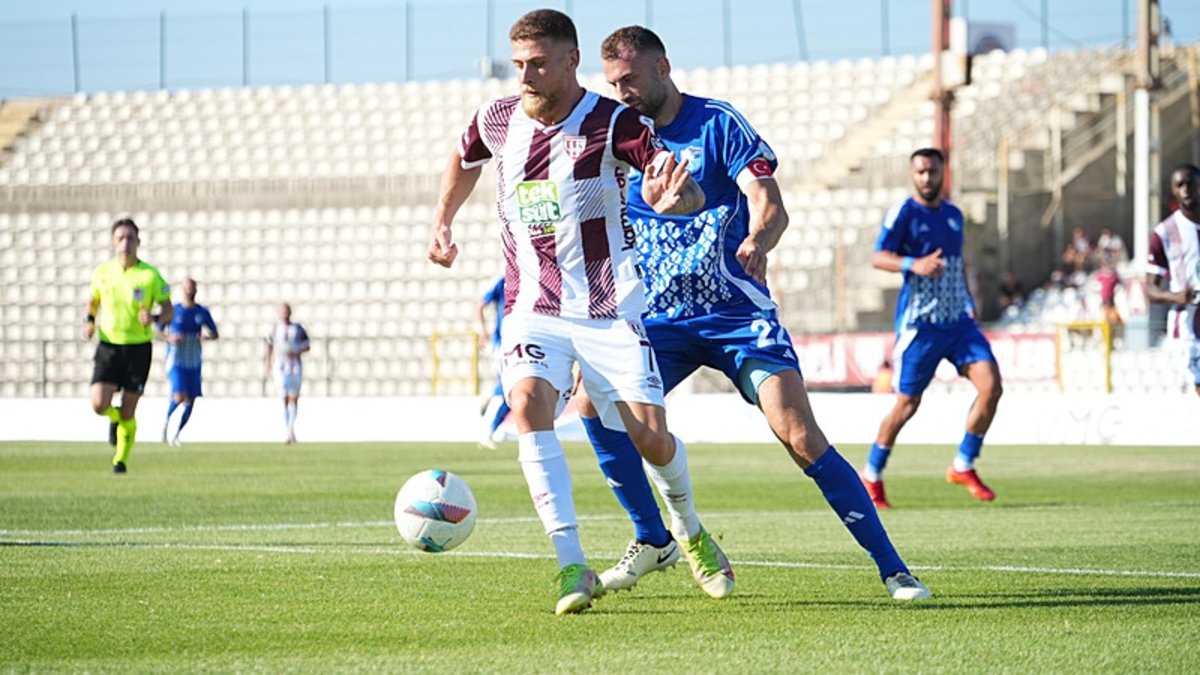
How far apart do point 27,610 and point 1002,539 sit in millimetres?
5591

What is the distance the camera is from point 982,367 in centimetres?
1349

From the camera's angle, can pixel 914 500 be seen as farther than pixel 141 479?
No

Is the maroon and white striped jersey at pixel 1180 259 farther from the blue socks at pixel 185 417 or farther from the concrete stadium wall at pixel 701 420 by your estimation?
the blue socks at pixel 185 417

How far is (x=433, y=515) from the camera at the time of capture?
784 centimetres

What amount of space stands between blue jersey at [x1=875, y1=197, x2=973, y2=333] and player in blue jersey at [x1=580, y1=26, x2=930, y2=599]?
566 cm

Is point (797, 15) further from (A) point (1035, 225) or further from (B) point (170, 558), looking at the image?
(B) point (170, 558)

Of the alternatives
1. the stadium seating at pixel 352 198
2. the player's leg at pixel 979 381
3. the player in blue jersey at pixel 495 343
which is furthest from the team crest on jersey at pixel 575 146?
the stadium seating at pixel 352 198

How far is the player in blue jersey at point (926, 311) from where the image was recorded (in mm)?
13289

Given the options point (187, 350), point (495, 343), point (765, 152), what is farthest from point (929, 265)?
point (187, 350)

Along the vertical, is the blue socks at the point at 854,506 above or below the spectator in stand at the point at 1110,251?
below

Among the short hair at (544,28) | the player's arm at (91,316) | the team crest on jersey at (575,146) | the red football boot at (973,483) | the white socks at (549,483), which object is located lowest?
the red football boot at (973,483)

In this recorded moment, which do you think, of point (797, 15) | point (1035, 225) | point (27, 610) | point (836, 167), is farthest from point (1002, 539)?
point (797, 15)

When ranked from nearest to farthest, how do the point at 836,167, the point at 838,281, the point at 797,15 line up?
the point at 838,281 → the point at 836,167 → the point at 797,15

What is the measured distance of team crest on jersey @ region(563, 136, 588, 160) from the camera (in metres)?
6.89
